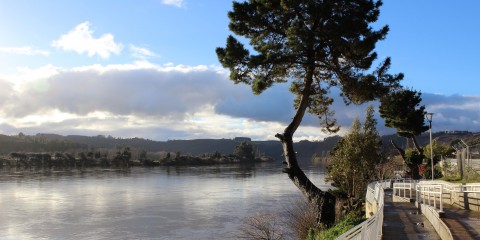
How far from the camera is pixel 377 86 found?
23.4 meters

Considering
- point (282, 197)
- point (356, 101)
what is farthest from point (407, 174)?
point (356, 101)

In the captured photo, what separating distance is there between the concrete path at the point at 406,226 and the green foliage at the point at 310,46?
6.85 m

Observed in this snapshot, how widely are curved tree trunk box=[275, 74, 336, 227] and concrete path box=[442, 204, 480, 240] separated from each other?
5.82 meters

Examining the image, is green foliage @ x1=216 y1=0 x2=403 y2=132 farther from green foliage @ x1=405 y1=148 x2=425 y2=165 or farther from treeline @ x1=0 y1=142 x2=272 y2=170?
treeline @ x1=0 y1=142 x2=272 y2=170

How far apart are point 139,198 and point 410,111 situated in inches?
1105

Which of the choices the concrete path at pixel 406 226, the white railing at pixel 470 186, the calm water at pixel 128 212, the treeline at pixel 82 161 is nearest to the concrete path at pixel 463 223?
the concrete path at pixel 406 226

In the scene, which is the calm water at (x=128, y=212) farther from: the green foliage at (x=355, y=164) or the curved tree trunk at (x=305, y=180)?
the curved tree trunk at (x=305, y=180)

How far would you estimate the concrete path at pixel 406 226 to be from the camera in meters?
13.0

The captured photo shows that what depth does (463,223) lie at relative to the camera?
13.6 meters

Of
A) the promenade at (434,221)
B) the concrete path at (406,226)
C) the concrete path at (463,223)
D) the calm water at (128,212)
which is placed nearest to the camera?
the concrete path at (463,223)

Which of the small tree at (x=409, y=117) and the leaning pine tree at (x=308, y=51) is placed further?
the small tree at (x=409, y=117)

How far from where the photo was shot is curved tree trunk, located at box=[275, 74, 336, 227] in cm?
2216

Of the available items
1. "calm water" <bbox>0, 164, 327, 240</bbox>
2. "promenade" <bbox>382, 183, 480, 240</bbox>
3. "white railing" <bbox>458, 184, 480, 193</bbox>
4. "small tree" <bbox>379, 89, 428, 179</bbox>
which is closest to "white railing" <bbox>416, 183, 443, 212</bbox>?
"promenade" <bbox>382, 183, 480, 240</bbox>

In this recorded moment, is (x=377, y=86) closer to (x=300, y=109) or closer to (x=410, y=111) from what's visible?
(x=300, y=109)
